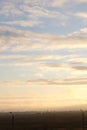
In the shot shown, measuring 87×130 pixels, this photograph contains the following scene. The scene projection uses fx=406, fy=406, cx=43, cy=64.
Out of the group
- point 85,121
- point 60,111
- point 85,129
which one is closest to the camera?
point 85,129

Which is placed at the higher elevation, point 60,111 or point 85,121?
point 60,111

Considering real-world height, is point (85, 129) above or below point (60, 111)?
below

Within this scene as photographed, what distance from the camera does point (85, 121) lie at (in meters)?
31.3

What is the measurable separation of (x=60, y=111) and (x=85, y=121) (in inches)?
1853

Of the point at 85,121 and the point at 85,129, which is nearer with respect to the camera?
the point at 85,129

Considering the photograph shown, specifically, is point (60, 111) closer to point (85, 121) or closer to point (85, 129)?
point (85, 121)

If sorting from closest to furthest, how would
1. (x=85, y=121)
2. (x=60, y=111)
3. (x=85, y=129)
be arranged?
(x=85, y=129) → (x=85, y=121) → (x=60, y=111)

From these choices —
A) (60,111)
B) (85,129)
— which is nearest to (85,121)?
(85,129)

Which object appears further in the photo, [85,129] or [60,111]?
[60,111]

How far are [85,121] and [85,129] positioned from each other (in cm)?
517

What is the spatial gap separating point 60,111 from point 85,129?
171 ft

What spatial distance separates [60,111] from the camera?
7819cm
